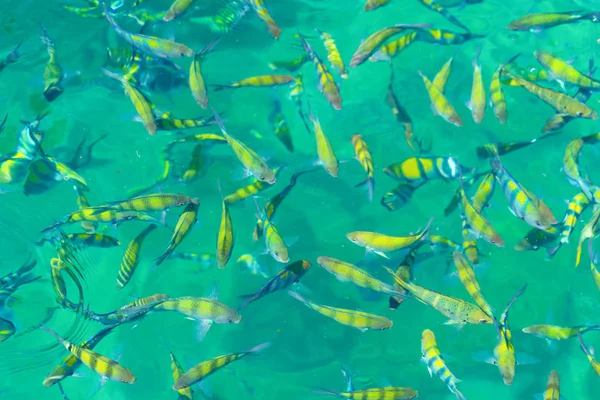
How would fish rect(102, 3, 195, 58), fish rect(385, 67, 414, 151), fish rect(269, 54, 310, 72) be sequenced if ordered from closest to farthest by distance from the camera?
fish rect(102, 3, 195, 58)
fish rect(385, 67, 414, 151)
fish rect(269, 54, 310, 72)

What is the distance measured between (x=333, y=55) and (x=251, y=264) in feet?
7.58

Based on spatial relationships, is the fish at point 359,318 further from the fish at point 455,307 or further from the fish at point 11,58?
the fish at point 11,58

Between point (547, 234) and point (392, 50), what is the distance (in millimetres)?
2281

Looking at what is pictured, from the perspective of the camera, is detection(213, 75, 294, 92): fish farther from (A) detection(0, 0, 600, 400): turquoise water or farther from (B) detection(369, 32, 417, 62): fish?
(B) detection(369, 32, 417, 62): fish

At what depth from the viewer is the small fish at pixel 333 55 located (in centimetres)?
479

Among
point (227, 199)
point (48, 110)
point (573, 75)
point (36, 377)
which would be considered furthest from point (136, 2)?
point (573, 75)

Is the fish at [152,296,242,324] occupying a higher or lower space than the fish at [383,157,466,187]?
lower

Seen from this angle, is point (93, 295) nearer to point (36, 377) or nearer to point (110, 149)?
point (36, 377)

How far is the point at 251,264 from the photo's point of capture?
189 inches

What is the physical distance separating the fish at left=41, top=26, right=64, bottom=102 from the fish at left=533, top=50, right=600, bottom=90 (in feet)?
15.9

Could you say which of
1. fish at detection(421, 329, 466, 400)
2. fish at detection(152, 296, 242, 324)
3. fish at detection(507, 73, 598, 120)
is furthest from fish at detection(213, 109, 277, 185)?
fish at detection(507, 73, 598, 120)

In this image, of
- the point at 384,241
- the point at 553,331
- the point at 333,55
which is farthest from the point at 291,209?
the point at 553,331

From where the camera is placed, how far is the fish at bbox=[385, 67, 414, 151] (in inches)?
200

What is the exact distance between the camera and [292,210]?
5012 mm
